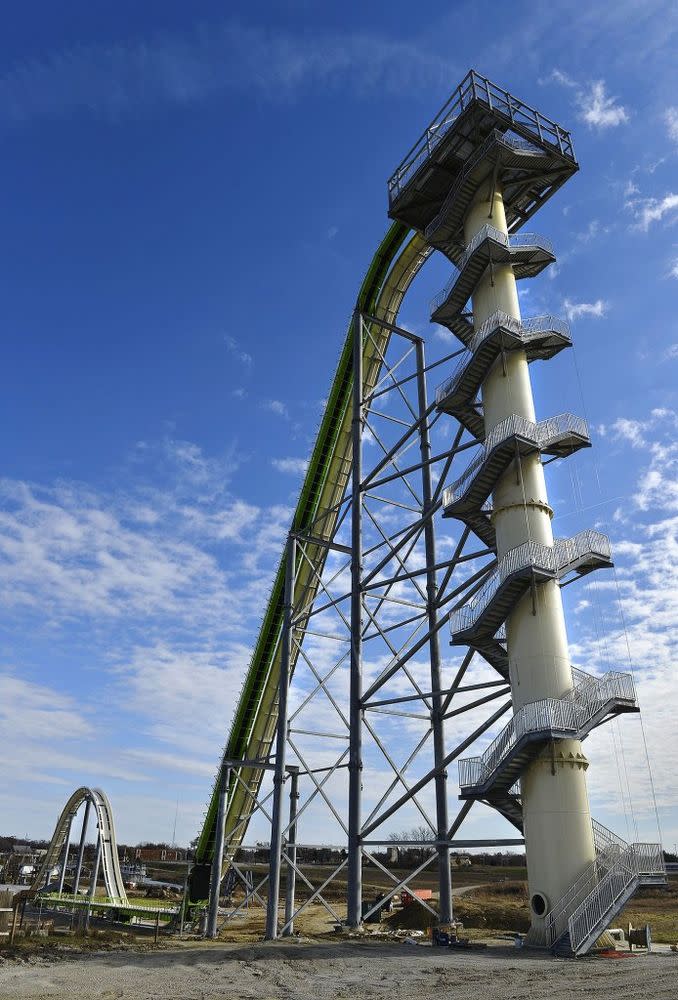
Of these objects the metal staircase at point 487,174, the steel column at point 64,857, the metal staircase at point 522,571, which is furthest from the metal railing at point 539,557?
the steel column at point 64,857

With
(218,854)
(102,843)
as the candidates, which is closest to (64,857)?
(102,843)

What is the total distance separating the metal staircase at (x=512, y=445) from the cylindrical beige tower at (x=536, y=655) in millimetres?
344

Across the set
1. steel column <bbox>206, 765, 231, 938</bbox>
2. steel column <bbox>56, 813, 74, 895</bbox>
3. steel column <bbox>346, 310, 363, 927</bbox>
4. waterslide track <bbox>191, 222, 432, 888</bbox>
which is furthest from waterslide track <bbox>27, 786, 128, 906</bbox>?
steel column <bbox>346, 310, 363, 927</bbox>

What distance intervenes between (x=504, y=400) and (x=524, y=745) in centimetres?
867

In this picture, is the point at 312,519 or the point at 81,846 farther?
the point at 81,846

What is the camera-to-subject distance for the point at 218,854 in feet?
83.0

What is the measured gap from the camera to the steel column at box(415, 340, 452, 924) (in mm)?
20594

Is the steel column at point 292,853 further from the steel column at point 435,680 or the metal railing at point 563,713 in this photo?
the metal railing at point 563,713

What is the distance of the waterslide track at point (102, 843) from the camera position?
125 feet

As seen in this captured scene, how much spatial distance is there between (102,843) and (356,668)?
983 inches

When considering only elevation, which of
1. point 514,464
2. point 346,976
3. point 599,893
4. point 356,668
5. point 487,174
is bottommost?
point 346,976

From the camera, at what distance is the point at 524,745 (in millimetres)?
16141

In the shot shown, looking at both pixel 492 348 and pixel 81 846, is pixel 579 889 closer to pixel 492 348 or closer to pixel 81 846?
pixel 492 348

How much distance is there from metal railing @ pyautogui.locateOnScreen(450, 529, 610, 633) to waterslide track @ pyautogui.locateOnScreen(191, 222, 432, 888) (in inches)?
393
